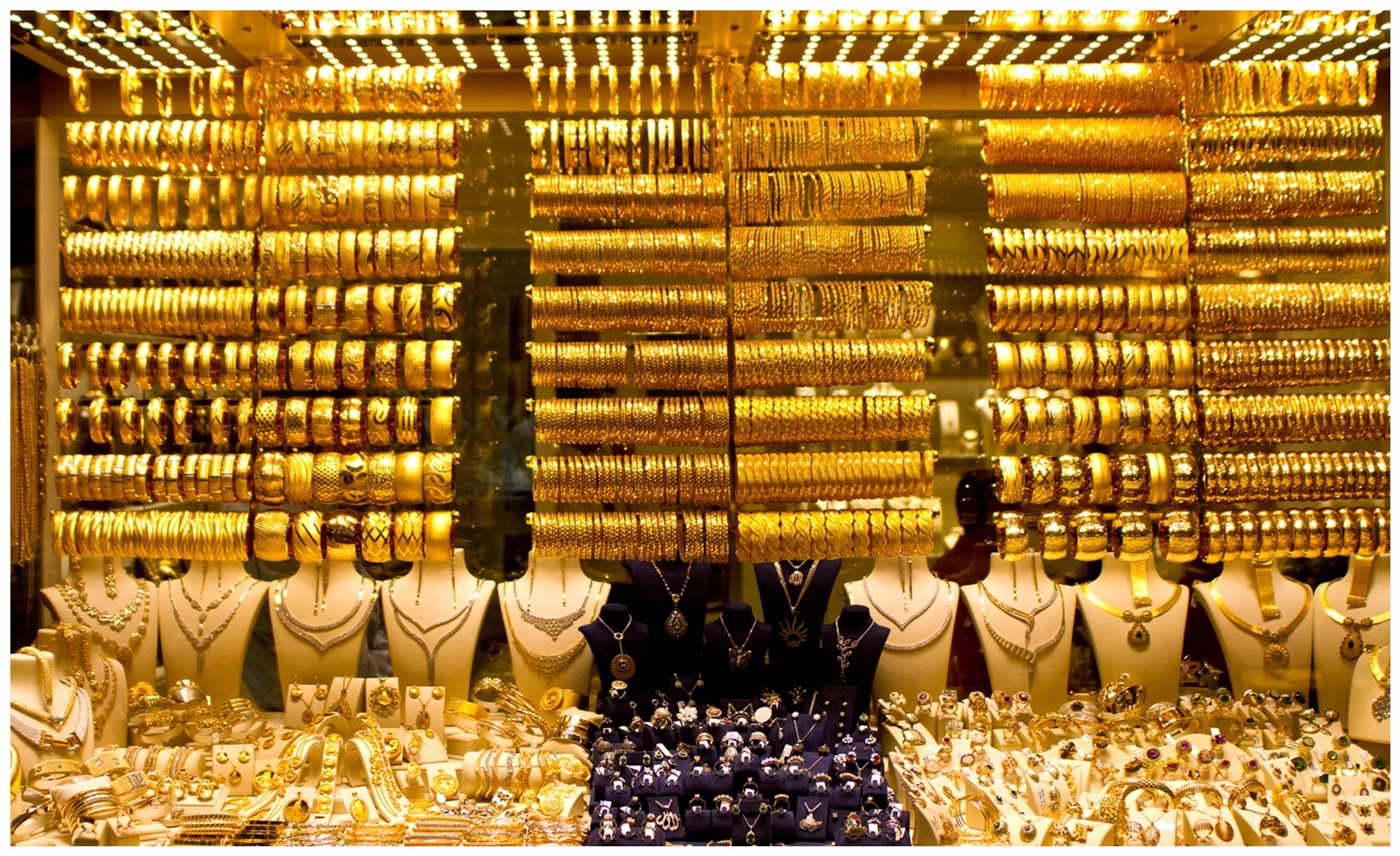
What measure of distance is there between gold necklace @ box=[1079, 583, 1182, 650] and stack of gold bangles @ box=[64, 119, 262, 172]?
2.99 metres

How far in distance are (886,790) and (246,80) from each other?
2843mm

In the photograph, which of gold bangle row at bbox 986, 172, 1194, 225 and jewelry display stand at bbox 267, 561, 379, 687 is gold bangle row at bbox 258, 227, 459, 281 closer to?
jewelry display stand at bbox 267, 561, 379, 687

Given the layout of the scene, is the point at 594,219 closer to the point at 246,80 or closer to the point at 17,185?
the point at 246,80

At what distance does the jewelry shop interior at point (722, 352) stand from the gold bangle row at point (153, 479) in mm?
11

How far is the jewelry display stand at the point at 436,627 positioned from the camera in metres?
3.42

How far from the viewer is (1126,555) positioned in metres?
3.46

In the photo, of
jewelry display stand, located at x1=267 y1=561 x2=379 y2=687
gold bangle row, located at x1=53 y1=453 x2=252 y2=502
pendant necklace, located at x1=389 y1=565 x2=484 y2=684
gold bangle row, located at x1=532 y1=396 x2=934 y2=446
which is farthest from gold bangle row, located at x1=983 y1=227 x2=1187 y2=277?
gold bangle row, located at x1=53 y1=453 x2=252 y2=502

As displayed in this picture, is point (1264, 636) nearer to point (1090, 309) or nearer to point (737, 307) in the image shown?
point (1090, 309)

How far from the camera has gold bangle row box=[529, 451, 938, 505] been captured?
3.43 m

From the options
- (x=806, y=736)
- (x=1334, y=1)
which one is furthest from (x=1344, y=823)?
(x=1334, y=1)

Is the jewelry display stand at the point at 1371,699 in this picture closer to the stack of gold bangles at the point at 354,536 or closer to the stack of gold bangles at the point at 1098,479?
A: the stack of gold bangles at the point at 1098,479

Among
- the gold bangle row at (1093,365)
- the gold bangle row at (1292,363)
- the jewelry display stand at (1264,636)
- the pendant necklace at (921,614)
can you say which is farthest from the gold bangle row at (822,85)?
the jewelry display stand at (1264,636)

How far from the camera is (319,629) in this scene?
3453 millimetres

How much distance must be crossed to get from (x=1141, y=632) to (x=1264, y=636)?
0.38 m
